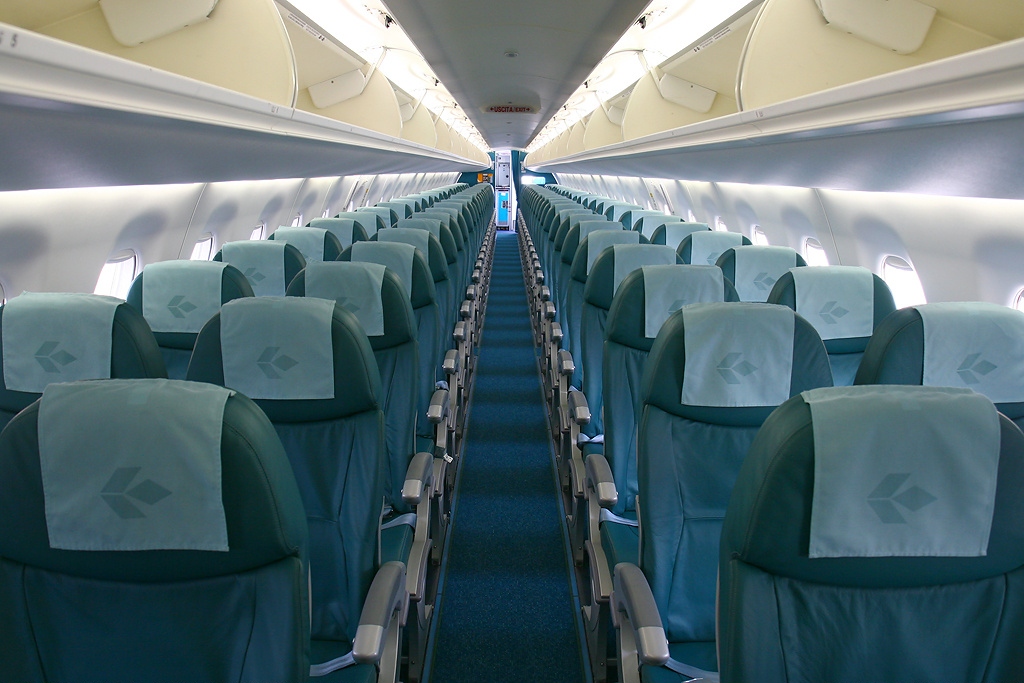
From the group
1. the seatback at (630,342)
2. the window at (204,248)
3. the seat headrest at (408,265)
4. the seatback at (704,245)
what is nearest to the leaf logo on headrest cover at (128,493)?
Answer: the seatback at (630,342)

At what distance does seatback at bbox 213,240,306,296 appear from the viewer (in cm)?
426

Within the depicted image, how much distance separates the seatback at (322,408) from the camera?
199 centimetres

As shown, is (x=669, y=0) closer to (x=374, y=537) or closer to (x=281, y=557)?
(x=374, y=537)

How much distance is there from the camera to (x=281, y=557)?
51.4 inches

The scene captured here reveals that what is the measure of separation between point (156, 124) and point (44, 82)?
0.86 meters

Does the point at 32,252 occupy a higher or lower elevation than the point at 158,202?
lower

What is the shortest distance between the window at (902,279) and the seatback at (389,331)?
3830 mm

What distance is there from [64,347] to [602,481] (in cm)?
194

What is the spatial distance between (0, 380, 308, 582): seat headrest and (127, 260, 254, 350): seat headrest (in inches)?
74.7

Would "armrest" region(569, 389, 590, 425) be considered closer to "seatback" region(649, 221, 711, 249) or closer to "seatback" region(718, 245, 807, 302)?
"seatback" region(718, 245, 807, 302)

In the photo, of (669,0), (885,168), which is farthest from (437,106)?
(885,168)

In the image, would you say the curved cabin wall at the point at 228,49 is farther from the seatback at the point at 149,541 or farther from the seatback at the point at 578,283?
the seatback at the point at 149,541

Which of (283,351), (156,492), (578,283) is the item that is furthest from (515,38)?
(156,492)

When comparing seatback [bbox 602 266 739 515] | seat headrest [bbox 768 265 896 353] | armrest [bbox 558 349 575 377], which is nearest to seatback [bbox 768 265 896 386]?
seat headrest [bbox 768 265 896 353]
